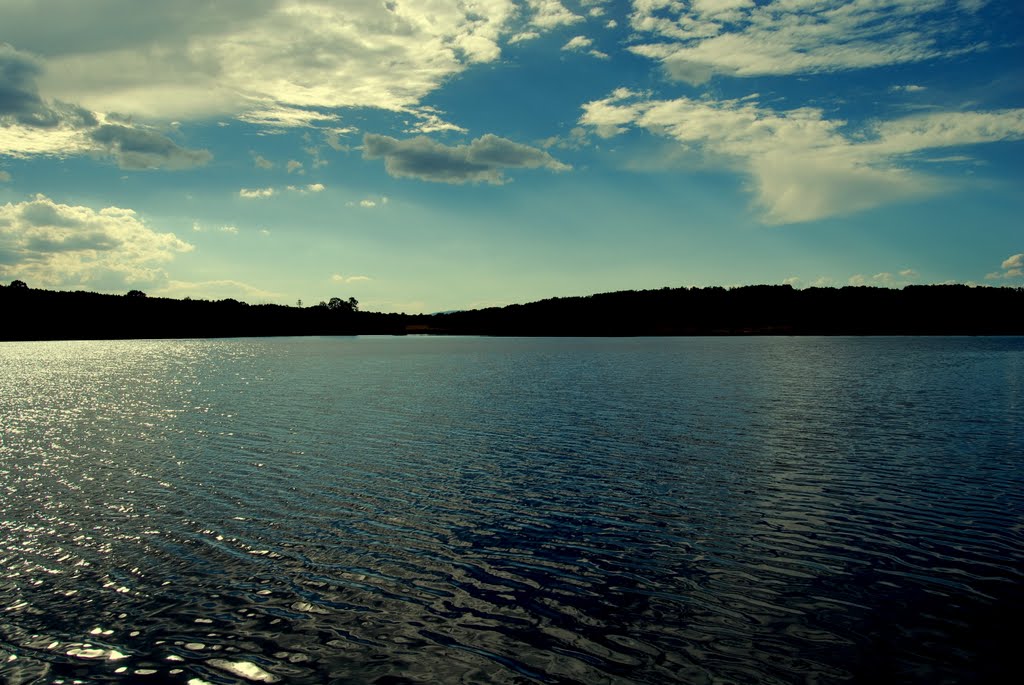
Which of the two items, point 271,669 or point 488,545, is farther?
point 488,545

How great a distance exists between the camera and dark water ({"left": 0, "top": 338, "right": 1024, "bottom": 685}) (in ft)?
43.5

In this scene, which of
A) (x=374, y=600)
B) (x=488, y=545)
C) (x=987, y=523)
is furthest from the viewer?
(x=987, y=523)

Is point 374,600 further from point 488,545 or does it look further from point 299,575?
point 488,545

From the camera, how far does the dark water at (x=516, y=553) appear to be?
13273mm

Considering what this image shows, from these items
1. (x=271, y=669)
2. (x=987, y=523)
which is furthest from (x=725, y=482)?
(x=271, y=669)

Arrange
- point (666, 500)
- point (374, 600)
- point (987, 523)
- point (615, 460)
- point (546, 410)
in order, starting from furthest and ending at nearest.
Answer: point (546, 410), point (615, 460), point (666, 500), point (987, 523), point (374, 600)

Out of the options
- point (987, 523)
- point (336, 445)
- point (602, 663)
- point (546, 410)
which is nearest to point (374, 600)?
point (602, 663)

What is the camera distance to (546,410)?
53.6 m

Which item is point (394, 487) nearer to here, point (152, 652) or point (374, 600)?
point (374, 600)

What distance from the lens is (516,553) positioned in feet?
63.9

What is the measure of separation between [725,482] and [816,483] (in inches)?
157

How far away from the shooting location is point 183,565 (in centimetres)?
1880

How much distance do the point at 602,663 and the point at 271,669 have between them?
266 inches

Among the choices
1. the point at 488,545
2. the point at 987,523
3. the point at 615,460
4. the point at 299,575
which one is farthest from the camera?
the point at 615,460
